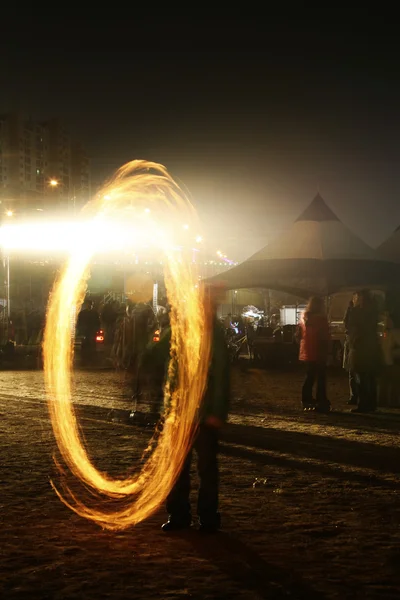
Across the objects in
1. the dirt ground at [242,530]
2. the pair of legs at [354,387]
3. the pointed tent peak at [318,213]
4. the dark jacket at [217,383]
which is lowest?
the dirt ground at [242,530]

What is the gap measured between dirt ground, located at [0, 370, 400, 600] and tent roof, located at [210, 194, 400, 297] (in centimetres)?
1368

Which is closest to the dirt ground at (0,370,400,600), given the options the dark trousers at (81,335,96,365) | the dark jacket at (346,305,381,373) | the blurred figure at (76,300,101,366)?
the dark jacket at (346,305,381,373)

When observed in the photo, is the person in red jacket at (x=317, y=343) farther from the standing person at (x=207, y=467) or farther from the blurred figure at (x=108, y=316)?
the blurred figure at (x=108, y=316)

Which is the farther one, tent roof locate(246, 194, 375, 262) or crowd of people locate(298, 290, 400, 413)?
tent roof locate(246, 194, 375, 262)

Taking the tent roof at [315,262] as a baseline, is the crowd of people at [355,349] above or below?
below

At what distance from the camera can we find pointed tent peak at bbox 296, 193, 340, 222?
29.2 meters

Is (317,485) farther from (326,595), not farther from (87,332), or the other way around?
(87,332)

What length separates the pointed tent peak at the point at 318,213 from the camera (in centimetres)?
2922

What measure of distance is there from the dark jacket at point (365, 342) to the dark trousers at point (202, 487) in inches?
287

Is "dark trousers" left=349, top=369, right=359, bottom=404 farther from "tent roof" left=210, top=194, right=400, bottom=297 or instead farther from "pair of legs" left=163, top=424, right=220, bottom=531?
"tent roof" left=210, top=194, right=400, bottom=297

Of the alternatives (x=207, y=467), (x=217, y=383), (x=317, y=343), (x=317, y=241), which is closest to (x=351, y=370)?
(x=317, y=343)

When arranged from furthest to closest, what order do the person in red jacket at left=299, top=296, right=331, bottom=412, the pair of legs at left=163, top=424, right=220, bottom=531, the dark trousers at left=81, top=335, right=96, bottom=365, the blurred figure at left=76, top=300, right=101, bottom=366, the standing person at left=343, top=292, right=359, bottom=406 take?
1. the dark trousers at left=81, top=335, right=96, bottom=365
2. the blurred figure at left=76, top=300, right=101, bottom=366
3. the standing person at left=343, top=292, right=359, bottom=406
4. the person in red jacket at left=299, top=296, right=331, bottom=412
5. the pair of legs at left=163, top=424, right=220, bottom=531

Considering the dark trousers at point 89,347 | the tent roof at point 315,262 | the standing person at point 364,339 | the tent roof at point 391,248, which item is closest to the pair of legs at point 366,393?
the standing person at point 364,339

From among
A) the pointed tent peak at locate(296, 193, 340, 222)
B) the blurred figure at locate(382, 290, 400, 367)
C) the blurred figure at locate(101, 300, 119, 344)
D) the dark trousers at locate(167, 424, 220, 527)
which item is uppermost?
the pointed tent peak at locate(296, 193, 340, 222)
